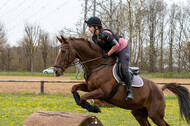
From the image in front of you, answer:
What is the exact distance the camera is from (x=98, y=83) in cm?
414

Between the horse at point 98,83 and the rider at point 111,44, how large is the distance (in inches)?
5.2

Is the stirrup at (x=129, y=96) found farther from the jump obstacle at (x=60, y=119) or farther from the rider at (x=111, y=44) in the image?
the jump obstacle at (x=60, y=119)

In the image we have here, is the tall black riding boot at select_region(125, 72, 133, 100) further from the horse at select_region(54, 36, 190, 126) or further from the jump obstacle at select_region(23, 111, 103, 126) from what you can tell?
the jump obstacle at select_region(23, 111, 103, 126)

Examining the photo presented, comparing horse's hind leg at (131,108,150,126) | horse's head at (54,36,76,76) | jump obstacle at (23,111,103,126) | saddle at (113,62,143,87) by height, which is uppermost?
horse's head at (54,36,76,76)

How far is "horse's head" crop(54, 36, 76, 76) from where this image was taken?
4.11 meters

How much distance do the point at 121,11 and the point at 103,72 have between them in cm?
1223

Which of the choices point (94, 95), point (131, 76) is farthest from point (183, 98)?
point (94, 95)

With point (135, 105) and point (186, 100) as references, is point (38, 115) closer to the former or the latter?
point (135, 105)

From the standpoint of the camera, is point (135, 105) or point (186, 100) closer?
point (135, 105)

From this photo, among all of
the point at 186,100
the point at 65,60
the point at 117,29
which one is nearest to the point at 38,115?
the point at 65,60

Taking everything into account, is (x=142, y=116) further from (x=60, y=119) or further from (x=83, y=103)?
(x=60, y=119)

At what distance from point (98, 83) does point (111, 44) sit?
0.82m

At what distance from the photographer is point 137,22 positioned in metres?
14.5

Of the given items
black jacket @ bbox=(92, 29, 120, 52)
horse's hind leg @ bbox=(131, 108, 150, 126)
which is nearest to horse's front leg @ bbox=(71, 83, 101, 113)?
black jacket @ bbox=(92, 29, 120, 52)
